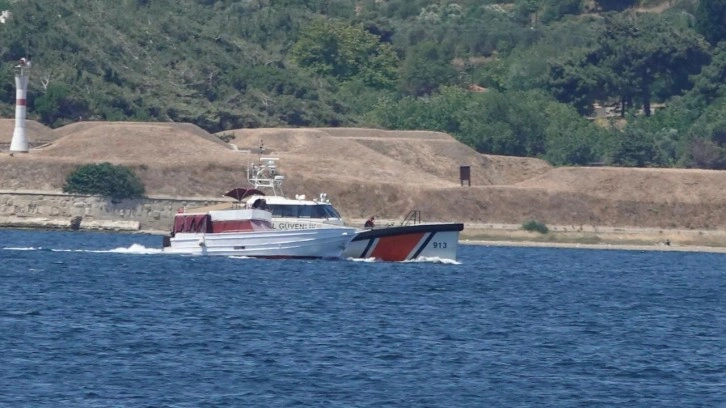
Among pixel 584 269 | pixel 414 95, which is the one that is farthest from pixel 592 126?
pixel 584 269

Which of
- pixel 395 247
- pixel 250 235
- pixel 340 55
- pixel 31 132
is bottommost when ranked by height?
pixel 395 247

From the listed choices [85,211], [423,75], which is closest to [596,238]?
[85,211]

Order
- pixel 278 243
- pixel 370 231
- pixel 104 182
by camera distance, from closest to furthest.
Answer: pixel 278 243, pixel 370 231, pixel 104 182

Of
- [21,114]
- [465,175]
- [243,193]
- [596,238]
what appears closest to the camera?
[243,193]

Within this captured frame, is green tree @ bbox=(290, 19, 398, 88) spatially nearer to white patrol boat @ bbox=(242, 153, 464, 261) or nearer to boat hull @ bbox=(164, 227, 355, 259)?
white patrol boat @ bbox=(242, 153, 464, 261)

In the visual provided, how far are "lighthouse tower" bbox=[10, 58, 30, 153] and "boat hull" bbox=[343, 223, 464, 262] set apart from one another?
114ft

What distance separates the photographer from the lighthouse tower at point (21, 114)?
9538 centimetres

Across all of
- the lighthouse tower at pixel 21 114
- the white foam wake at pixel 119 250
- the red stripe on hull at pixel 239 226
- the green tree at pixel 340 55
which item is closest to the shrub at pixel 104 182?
the lighthouse tower at pixel 21 114

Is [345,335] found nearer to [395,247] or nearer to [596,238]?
[395,247]

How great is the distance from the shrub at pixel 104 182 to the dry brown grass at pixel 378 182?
2166mm

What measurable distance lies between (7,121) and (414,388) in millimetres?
71530

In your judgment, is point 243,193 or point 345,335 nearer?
point 345,335

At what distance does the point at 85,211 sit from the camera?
90.2 metres

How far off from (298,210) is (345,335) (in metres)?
21.6
